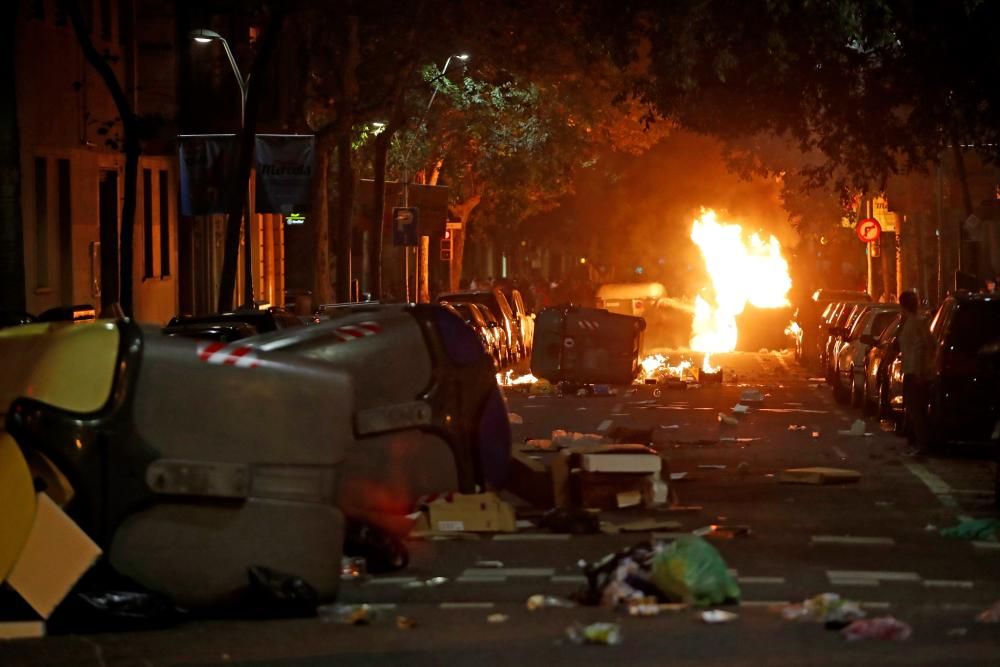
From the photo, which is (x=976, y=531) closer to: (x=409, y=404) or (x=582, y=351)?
(x=409, y=404)

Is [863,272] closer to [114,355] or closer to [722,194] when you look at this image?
[722,194]

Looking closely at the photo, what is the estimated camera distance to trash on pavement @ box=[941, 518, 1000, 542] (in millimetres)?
12961

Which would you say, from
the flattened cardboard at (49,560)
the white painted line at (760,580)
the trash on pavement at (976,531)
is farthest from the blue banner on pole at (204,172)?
the flattened cardboard at (49,560)

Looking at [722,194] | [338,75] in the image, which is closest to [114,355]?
[338,75]

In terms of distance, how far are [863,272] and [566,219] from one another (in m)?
21.1

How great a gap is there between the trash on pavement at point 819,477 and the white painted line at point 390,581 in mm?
6257

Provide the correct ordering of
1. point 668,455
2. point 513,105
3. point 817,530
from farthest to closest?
point 513,105 < point 668,455 < point 817,530

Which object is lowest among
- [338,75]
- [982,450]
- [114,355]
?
[982,450]

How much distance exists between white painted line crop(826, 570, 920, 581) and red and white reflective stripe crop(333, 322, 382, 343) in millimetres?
3516

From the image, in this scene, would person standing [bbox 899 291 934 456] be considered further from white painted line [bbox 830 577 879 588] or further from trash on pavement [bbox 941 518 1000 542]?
white painted line [bbox 830 577 879 588]

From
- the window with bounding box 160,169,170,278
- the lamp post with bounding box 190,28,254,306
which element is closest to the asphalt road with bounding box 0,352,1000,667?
the lamp post with bounding box 190,28,254,306

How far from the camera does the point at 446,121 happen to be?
60.3 m

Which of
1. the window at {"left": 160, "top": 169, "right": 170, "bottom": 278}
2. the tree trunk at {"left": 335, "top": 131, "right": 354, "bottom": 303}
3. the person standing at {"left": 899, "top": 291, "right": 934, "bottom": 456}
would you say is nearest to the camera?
the person standing at {"left": 899, "top": 291, "right": 934, "bottom": 456}

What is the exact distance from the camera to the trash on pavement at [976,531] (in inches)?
510
